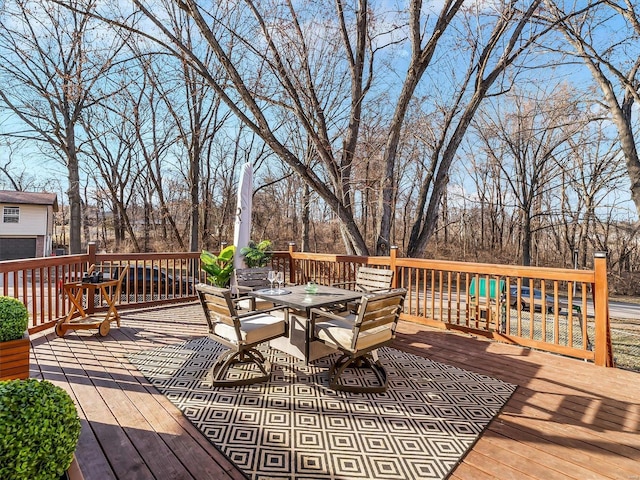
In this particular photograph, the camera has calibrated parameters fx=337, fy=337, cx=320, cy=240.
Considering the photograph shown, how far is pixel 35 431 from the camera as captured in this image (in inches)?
42.1

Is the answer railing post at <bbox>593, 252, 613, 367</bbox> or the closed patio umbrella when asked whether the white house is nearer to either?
the closed patio umbrella

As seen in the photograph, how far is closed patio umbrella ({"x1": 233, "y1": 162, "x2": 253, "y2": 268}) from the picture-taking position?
18.3ft

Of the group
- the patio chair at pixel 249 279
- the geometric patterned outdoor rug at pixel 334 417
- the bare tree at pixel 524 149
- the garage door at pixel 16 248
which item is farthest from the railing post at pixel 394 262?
the garage door at pixel 16 248

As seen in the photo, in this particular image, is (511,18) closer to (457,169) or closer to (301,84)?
(301,84)

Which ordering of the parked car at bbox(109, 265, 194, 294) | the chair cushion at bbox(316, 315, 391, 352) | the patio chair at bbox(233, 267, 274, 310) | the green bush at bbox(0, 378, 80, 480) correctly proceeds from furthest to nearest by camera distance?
the parked car at bbox(109, 265, 194, 294), the patio chair at bbox(233, 267, 274, 310), the chair cushion at bbox(316, 315, 391, 352), the green bush at bbox(0, 378, 80, 480)

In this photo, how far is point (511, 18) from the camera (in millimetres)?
6004

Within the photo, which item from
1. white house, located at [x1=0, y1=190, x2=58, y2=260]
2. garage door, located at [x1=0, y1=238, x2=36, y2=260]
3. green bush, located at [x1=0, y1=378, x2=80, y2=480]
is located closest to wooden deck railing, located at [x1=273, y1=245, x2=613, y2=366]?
green bush, located at [x1=0, y1=378, x2=80, y2=480]

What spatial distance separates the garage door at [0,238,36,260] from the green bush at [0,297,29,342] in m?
20.1

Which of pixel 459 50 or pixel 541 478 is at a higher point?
pixel 459 50

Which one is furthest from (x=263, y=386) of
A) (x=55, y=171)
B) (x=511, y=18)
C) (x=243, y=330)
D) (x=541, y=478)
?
(x=55, y=171)

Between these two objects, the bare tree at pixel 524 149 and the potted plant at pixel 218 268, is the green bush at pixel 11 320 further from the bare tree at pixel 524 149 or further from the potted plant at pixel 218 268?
the bare tree at pixel 524 149


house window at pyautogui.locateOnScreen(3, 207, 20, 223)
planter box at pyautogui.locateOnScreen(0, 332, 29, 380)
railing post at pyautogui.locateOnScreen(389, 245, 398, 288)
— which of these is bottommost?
planter box at pyautogui.locateOnScreen(0, 332, 29, 380)

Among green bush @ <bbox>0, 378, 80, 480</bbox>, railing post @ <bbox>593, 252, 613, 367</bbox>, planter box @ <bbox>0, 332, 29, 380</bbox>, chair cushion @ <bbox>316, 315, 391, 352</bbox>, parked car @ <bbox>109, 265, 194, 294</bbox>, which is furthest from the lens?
parked car @ <bbox>109, 265, 194, 294</bbox>

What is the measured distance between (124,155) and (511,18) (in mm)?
17125
